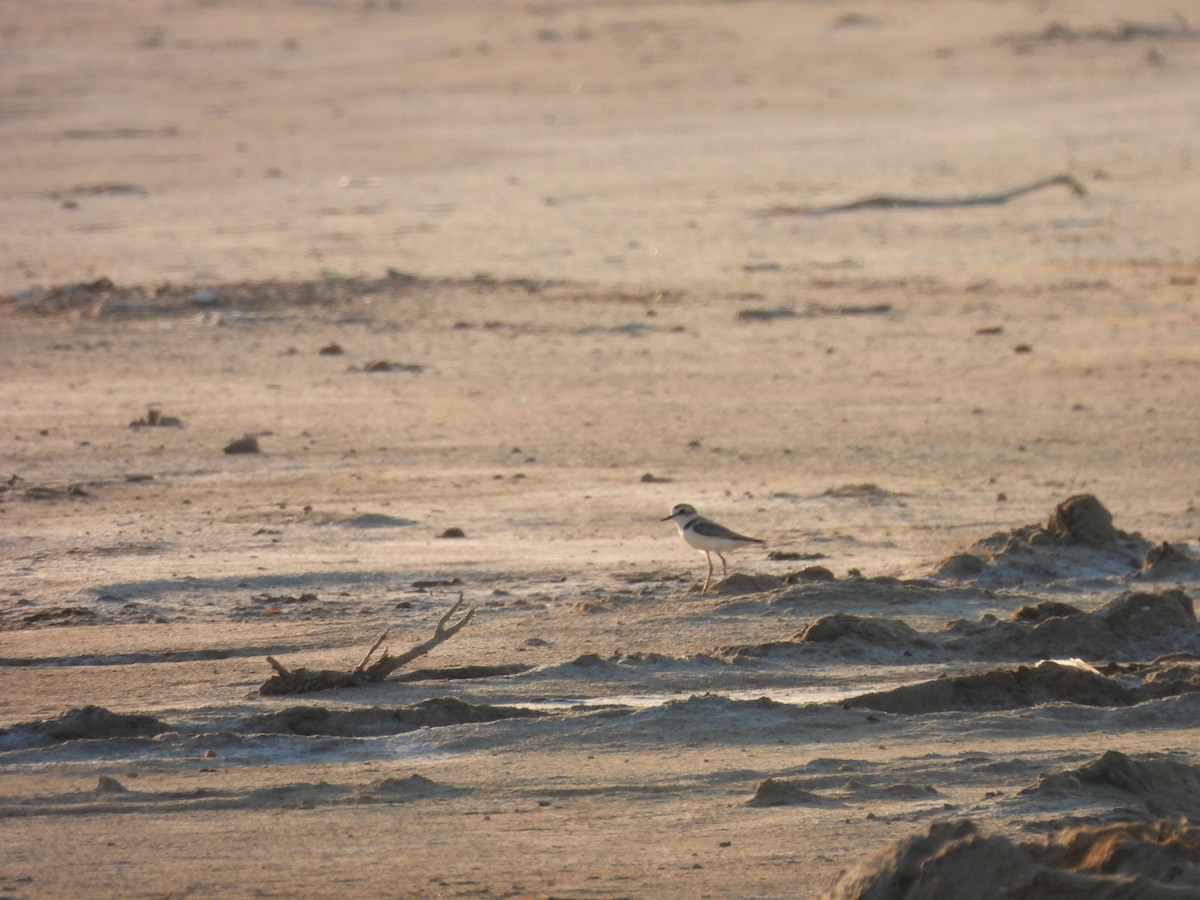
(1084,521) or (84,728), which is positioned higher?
(84,728)

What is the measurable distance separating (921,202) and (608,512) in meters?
10.2

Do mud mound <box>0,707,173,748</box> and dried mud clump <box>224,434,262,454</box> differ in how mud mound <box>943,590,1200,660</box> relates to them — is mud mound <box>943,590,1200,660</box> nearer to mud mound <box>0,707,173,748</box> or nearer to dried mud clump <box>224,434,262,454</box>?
mud mound <box>0,707,173,748</box>

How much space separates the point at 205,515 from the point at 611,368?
3875 millimetres

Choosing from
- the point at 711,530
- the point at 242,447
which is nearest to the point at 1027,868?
the point at 711,530

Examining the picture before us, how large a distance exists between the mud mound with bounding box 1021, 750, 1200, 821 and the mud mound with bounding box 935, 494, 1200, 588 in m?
2.41

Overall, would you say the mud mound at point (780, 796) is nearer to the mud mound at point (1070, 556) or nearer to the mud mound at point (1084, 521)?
the mud mound at point (1070, 556)

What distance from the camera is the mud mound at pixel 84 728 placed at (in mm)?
5074

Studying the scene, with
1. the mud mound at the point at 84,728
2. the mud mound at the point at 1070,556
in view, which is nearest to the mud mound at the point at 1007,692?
the mud mound at the point at 1070,556

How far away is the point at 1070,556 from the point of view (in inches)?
288

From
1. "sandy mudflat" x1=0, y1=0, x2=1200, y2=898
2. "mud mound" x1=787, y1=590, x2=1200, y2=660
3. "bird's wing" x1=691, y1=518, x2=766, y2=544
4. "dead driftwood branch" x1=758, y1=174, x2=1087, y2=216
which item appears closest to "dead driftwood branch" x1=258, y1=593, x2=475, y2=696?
"sandy mudflat" x1=0, y1=0, x2=1200, y2=898

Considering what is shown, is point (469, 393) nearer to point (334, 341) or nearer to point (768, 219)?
point (334, 341)

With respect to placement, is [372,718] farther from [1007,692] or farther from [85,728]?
[1007,692]

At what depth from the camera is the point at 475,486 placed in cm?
887

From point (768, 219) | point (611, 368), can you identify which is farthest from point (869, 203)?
point (611, 368)
